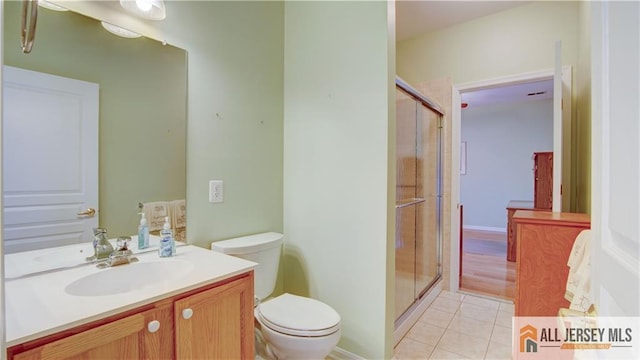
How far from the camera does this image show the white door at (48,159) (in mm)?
1129

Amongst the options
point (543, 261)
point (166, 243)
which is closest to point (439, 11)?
point (543, 261)

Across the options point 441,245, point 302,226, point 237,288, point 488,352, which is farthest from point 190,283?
point 441,245

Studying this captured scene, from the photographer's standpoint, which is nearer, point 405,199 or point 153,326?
point 153,326

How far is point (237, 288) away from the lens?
1.28 metres

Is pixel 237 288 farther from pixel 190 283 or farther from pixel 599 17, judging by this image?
pixel 599 17

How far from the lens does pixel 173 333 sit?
1060 mm

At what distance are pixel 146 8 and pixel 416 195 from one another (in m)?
2.32

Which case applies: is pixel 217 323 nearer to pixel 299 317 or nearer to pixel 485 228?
pixel 299 317

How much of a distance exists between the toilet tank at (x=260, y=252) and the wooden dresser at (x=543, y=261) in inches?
56.6

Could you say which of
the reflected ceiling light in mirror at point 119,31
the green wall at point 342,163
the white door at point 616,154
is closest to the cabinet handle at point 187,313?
the green wall at point 342,163

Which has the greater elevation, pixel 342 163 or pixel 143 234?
pixel 342 163

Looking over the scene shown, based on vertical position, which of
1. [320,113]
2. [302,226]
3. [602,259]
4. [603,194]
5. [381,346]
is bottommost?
[381,346]

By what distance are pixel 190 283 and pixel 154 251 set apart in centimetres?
54

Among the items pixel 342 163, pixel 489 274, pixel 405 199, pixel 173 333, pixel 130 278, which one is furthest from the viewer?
pixel 489 274
